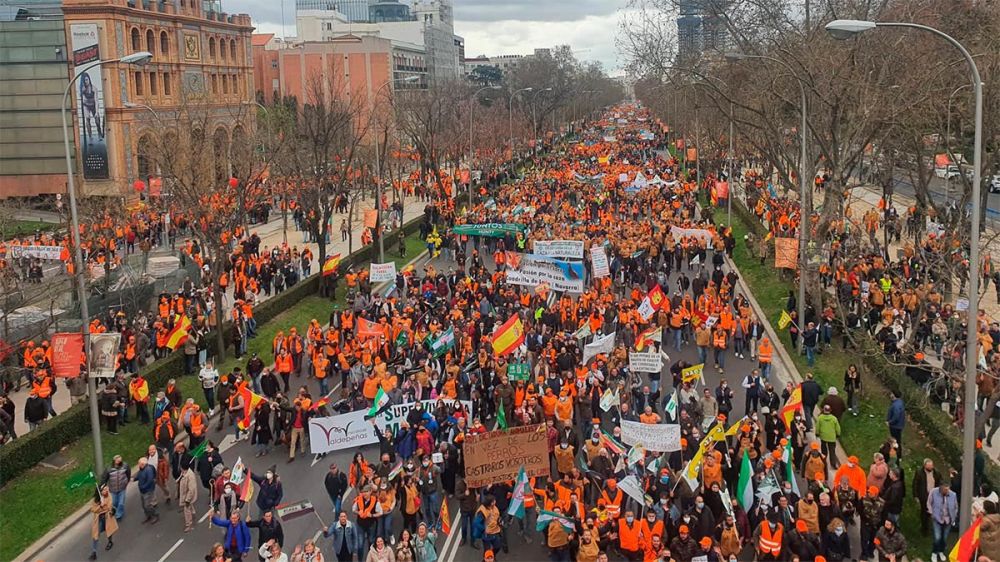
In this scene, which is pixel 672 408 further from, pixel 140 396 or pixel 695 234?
pixel 695 234

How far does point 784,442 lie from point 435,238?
24.2 metres

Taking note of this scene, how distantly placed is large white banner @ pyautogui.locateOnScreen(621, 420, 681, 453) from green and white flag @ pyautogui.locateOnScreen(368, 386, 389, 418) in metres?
4.74

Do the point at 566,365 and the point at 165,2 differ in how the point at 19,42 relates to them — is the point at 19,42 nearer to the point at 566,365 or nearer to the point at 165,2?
the point at 165,2

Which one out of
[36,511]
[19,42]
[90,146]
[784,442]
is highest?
[19,42]

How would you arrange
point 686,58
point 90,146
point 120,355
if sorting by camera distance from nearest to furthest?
point 120,355 → point 686,58 → point 90,146

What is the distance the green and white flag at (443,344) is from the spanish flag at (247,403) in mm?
4573

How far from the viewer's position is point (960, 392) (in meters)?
17.0

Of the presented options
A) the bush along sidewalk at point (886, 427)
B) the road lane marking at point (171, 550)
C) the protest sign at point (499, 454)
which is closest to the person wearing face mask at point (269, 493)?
the road lane marking at point (171, 550)

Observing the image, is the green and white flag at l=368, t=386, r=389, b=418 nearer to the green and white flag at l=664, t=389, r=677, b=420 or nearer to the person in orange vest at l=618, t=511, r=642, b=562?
the green and white flag at l=664, t=389, r=677, b=420

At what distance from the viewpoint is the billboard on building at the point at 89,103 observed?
2121 inches

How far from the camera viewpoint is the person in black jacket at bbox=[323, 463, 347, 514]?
47.4ft

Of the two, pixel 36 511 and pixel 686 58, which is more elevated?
pixel 686 58

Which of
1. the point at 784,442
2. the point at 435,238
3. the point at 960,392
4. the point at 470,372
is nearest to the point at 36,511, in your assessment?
the point at 470,372

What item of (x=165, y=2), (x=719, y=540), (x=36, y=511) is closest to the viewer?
(x=719, y=540)
